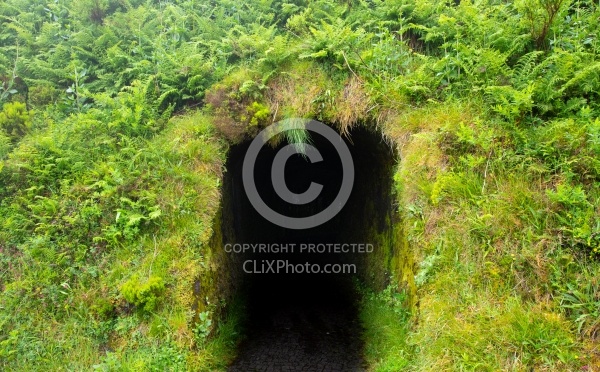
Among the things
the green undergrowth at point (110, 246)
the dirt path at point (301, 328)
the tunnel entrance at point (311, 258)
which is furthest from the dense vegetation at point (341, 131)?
the tunnel entrance at point (311, 258)

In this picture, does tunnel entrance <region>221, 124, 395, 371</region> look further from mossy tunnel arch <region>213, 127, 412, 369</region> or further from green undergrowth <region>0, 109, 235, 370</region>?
green undergrowth <region>0, 109, 235, 370</region>

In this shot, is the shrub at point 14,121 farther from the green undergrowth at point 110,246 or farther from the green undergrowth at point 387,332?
the green undergrowth at point 387,332

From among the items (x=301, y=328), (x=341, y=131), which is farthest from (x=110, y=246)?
(x=341, y=131)

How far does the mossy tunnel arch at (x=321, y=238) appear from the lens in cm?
825

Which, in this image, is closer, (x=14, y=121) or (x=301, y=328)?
(x=14, y=121)

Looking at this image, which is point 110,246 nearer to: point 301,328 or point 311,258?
point 301,328

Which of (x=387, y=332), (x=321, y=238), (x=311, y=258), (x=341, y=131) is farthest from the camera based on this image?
(x=321, y=238)

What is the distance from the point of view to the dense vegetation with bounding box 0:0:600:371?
4832mm

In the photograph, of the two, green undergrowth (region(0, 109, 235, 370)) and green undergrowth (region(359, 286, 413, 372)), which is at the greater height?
green undergrowth (region(0, 109, 235, 370))

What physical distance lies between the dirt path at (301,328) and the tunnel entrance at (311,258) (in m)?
0.02

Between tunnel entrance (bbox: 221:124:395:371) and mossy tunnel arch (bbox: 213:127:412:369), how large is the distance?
0.03 meters

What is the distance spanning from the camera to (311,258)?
1338cm

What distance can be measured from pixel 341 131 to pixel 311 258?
21.4 feet

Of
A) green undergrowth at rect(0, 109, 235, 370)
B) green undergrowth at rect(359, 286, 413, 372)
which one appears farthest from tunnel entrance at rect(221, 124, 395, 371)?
green undergrowth at rect(0, 109, 235, 370)
